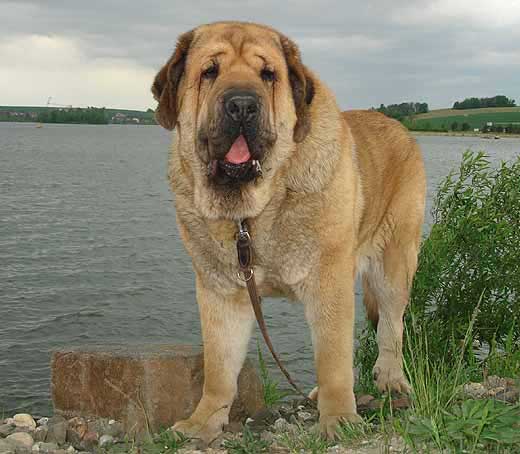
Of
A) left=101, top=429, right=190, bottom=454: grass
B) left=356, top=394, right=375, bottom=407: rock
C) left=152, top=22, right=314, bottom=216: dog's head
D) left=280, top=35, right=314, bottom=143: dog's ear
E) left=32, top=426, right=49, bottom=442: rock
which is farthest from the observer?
left=32, top=426, right=49, bottom=442: rock

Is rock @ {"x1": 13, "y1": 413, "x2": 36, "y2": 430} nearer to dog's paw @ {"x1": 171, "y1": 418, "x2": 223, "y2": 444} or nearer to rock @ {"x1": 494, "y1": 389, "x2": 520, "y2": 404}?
dog's paw @ {"x1": 171, "y1": 418, "x2": 223, "y2": 444}

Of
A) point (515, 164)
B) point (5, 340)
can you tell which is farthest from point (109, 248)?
→ point (515, 164)

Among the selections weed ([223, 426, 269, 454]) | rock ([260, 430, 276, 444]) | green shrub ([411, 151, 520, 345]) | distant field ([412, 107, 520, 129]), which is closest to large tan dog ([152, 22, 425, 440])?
rock ([260, 430, 276, 444])

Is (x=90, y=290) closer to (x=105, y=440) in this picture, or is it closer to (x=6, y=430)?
(x=6, y=430)

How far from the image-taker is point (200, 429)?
4.63 meters

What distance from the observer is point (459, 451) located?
3.18 metres

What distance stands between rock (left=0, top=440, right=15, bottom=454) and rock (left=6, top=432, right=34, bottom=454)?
0.03m

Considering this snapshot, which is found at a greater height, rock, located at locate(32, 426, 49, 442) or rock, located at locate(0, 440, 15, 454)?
rock, located at locate(0, 440, 15, 454)

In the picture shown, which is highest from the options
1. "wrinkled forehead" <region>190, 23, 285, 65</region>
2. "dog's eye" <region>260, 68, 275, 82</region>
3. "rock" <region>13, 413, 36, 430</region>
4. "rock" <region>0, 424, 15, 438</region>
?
"wrinkled forehead" <region>190, 23, 285, 65</region>

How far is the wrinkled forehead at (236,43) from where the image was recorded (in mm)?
4121

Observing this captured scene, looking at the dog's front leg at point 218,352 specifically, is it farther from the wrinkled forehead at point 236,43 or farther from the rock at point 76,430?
the wrinkled forehead at point 236,43

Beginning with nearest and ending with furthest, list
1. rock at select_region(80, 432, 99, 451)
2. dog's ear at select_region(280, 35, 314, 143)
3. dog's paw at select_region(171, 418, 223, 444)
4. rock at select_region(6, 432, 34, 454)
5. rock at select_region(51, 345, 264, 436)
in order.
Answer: dog's ear at select_region(280, 35, 314, 143), dog's paw at select_region(171, 418, 223, 444), rock at select_region(6, 432, 34, 454), rock at select_region(80, 432, 99, 451), rock at select_region(51, 345, 264, 436)

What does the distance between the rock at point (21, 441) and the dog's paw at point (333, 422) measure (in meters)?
1.92

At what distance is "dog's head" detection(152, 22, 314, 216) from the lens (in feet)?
12.5
